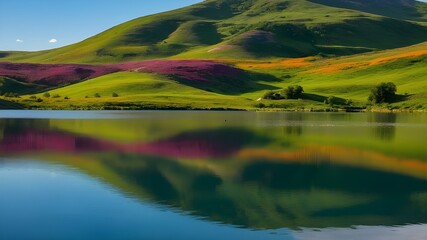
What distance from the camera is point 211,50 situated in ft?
620

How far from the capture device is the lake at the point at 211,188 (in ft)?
59.9

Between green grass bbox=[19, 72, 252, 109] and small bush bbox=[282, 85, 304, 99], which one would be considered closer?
green grass bbox=[19, 72, 252, 109]

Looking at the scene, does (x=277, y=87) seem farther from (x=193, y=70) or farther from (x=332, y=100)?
(x=332, y=100)

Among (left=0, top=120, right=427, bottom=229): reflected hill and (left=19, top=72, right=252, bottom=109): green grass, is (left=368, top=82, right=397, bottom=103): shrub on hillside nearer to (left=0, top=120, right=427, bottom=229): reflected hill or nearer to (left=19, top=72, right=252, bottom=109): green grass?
(left=19, top=72, right=252, bottom=109): green grass

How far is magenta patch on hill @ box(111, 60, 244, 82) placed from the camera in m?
129

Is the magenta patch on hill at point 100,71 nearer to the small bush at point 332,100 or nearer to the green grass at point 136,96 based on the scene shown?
the green grass at point 136,96

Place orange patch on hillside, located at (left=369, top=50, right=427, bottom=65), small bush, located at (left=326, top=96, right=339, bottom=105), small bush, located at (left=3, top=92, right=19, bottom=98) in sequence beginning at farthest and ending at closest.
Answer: orange patch on hillside, located at (left=369, top=50, right=427, bottom=65), small bush, located at (left=3, top=92, right=19, bottom=98), small bush, located at (left=326, top=96, right=339, bottom=105)

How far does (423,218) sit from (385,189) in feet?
16.7

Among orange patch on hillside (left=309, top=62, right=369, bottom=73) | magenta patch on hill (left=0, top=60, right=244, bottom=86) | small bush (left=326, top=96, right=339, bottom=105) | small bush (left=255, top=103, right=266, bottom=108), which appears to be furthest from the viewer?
orange patch on hillside (left=309, top=62, right=369, bottom=73)

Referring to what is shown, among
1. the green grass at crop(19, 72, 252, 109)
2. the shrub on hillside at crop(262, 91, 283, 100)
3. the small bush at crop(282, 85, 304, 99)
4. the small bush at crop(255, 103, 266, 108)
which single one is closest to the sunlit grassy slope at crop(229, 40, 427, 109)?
the small bush at crop(282, 85, 304, 99)

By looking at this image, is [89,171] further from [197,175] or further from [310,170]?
[310,170]

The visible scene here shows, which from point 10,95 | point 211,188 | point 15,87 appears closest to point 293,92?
point 10,95

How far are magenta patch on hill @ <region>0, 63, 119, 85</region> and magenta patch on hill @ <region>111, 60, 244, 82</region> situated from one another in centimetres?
815

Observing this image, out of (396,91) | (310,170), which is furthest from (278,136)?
(396,91)
